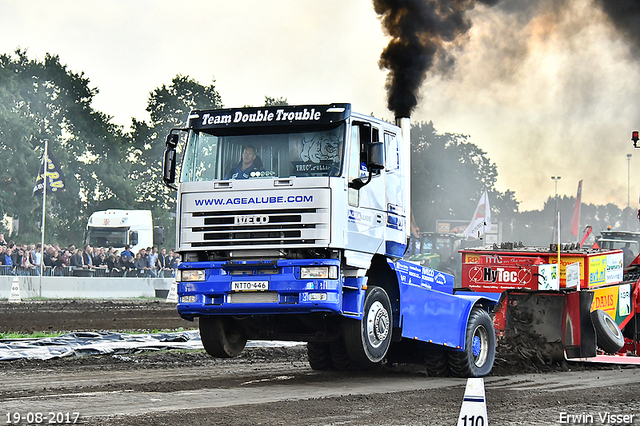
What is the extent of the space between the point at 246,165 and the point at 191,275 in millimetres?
1459

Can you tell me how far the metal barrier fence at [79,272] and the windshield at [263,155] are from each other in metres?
20.6

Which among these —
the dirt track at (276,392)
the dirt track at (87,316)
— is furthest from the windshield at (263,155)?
the dirt track at (87,316)

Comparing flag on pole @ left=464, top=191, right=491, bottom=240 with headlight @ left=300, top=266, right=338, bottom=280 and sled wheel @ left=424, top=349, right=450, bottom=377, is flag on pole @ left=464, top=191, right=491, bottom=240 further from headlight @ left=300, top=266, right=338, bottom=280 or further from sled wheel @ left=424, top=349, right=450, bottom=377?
headlight @ left=300, top=266, right=338, bottom=280

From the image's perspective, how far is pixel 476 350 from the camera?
1223cm

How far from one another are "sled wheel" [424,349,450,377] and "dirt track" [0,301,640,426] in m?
0.19

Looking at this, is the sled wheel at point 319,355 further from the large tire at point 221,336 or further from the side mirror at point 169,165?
the side mirror at point 169,165

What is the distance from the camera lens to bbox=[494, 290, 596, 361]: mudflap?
13070 millimetres

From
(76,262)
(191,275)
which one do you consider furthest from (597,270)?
(76,262)

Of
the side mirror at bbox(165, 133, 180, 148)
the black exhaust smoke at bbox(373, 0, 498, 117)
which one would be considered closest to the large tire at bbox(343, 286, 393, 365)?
the side mirror at bbox(165, 133, 180, 148)

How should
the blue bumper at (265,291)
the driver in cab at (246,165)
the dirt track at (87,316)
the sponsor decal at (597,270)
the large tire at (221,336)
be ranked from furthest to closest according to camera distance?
the dirt track at (87,316) → the sponsor decal at (597,270) → the large tire at (221,336) → the driver in cab at (246,165) → the blue bumper at (265,291)

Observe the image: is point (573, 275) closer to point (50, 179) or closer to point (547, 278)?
point (547, 278)

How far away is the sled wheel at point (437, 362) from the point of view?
11977 millimetres

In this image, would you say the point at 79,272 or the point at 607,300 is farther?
the point at 79,272

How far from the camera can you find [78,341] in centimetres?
1477
